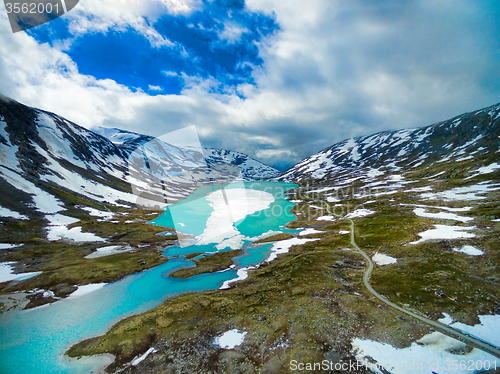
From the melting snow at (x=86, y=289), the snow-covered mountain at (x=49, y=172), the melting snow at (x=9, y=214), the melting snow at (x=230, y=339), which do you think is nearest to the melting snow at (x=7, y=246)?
the melting snow at (x=9, y=214)

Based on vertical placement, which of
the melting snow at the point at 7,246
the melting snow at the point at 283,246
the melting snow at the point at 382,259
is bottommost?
the melting snow at the point at 382,259

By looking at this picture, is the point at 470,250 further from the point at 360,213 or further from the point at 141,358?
the point at 141,358

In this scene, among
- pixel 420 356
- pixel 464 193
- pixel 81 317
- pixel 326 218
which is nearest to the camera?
pixel 420 356

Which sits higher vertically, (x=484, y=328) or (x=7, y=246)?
(x=7, y=246)

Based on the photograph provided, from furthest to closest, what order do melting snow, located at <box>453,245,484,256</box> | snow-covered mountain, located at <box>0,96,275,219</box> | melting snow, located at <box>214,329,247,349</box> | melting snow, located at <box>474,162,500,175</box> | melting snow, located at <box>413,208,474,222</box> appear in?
melting snow, located at <box>474,162,500,175</box> < snow-covered mountain, located at <box>0,96,275,219</box> < melting snow, located at <box>413,208,474,222</box> < melting snow, located at <box>453,245,484,256</box> < melting snow, located at <box>214,329,247,349</box>

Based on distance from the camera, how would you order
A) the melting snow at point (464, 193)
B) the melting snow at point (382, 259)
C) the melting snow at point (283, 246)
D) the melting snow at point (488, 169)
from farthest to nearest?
the melting snow at point (488, 169) < the melting snow at point (464, 193) < the melting snow at point (283, 246) < the melting snow at point (382, 259)

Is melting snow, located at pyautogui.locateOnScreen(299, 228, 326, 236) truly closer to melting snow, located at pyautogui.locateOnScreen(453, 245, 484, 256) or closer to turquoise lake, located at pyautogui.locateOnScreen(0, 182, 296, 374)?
turquoise lake, located at pyautogui.locateOnScreen(0, 182, 296, 374)

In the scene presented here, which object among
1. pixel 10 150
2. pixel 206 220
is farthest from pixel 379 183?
pixel 10 150

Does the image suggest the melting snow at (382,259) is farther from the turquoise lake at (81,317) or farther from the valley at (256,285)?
the turquoise lake at (81,317)

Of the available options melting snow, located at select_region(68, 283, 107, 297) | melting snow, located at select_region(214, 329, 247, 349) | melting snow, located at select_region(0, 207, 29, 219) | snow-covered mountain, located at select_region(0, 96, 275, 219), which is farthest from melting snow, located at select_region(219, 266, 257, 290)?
snow-covered mountain, located at select_region(0, 96, 275, 219)

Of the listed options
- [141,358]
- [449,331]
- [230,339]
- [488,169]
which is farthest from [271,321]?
A: [488,169]

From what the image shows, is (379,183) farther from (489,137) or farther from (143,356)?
(143,356)
